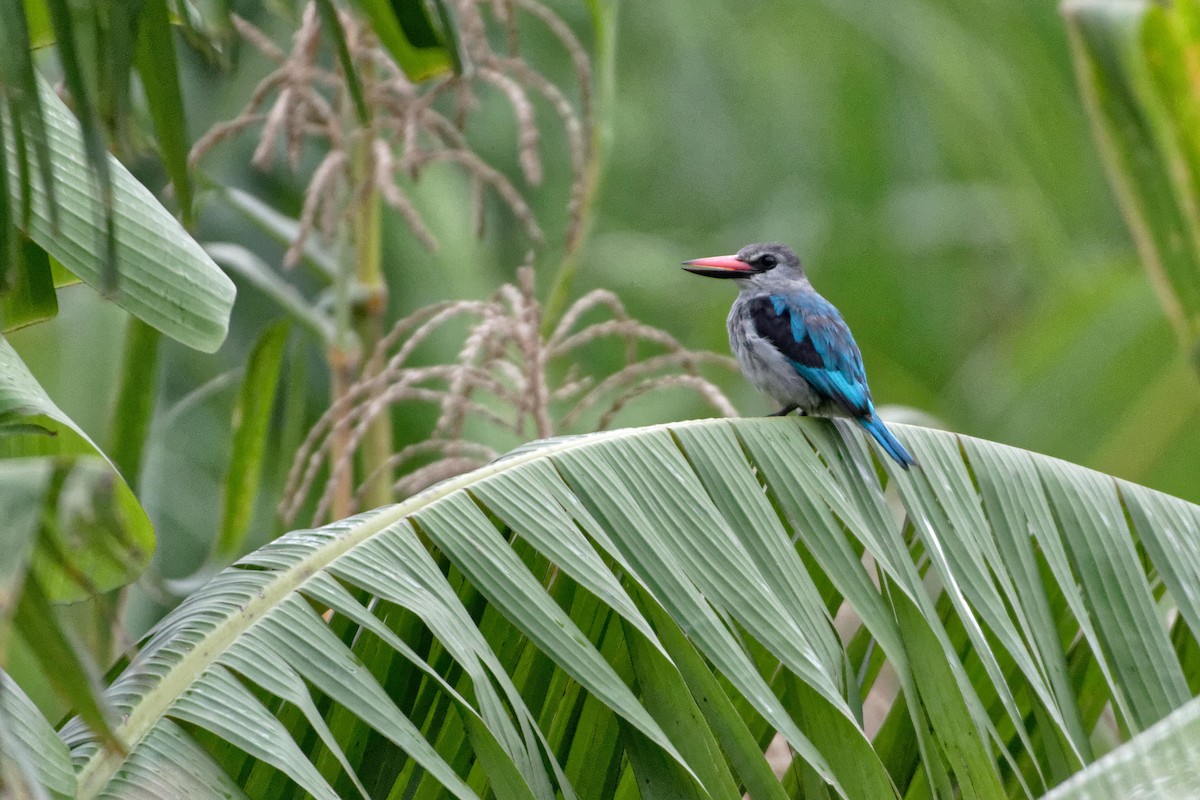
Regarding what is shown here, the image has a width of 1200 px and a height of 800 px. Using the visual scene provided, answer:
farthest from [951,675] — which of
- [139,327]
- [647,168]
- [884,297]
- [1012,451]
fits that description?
[647,168]

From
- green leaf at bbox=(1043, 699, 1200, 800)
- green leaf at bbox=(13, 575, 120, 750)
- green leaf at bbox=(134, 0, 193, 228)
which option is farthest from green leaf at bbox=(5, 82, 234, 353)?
green leaf at bbox=(1043, 699, 1200, 800)

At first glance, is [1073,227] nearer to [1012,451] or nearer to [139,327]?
[1012,451]

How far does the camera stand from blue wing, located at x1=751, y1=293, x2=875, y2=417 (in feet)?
10.7

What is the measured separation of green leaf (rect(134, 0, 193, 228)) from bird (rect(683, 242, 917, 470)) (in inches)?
80.6

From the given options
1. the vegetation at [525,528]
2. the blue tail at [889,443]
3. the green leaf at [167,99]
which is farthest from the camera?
the blue tail at [889,443]

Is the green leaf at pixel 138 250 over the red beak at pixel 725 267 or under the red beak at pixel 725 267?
over

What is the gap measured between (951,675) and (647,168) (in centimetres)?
813

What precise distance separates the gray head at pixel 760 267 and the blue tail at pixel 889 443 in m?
1.18

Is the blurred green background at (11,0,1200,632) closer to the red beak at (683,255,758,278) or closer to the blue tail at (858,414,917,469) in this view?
the red beak at (683,255,758,278)

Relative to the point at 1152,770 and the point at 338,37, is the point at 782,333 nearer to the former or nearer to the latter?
the point at 1152,770

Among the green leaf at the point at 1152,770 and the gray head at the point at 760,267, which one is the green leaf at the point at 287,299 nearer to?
the gray head at the point at 760,267

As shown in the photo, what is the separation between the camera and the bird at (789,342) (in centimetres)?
330

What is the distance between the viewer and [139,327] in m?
2.68

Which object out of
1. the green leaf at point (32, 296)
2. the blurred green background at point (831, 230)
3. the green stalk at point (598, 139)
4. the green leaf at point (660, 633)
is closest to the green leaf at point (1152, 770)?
the green leaf at point (660, 633)
